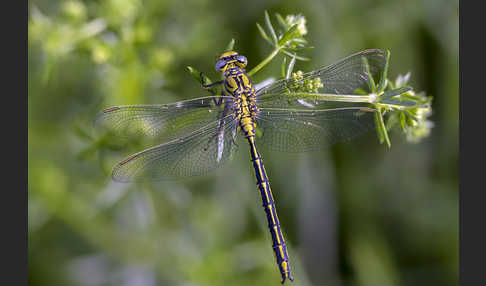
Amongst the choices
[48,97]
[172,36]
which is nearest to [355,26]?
[172,36]

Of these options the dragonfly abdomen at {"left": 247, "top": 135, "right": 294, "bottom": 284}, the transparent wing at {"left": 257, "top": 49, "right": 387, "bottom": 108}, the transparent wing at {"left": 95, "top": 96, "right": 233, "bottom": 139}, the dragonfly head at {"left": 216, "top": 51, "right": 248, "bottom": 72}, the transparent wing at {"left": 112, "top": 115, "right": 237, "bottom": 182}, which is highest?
the dragonfly head at {"left": 216, "top": 51, "right": 248, "bottom": 72}

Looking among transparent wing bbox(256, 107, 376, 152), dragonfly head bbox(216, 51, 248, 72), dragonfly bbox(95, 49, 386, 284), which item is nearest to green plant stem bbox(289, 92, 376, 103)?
dragonfly bbox(95, 49, 386, 284)

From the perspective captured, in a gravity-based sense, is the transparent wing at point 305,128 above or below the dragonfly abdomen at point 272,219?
above

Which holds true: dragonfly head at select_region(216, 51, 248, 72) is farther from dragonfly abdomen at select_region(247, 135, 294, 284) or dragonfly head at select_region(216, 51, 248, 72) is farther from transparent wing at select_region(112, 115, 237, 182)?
dragonfly abdomen at select_region(247, 135, 294, 284)

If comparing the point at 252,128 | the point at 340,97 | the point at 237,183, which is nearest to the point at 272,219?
the point at 252,128

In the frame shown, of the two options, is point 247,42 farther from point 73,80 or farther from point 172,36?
point 73,80

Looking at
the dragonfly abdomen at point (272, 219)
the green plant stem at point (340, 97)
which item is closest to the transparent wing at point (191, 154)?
the dragonfly abdomen at point (272, 219)

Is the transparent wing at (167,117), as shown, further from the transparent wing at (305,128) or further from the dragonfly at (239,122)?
the transparent wing at (305,128)

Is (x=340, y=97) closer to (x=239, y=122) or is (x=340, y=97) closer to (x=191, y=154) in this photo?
(x=239, y=122)
